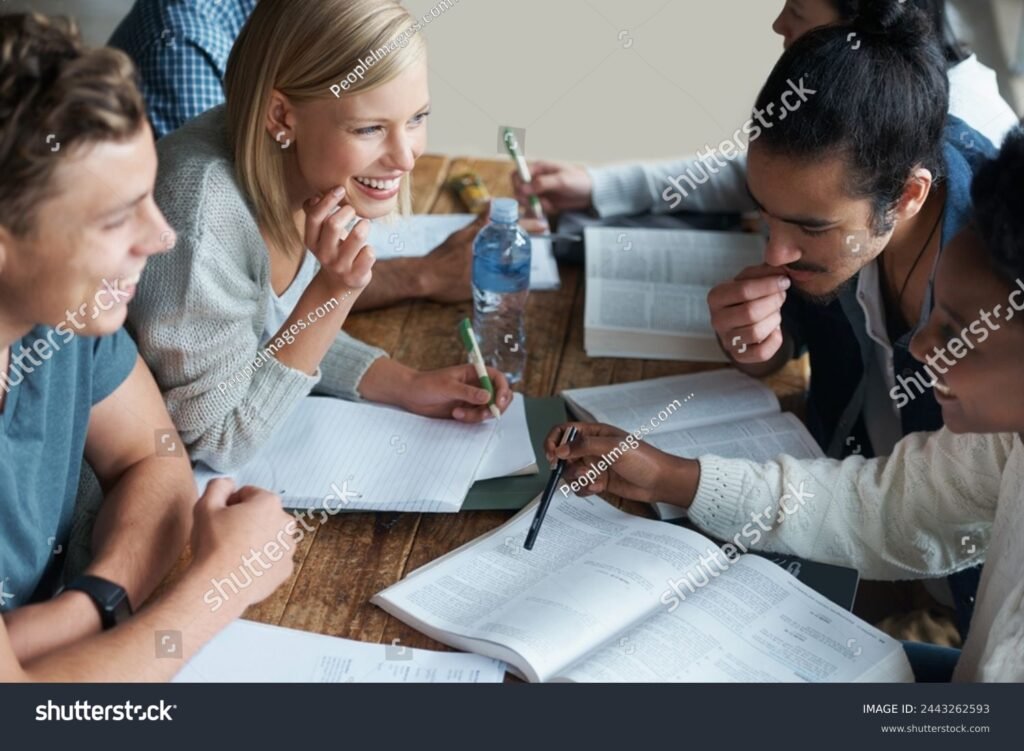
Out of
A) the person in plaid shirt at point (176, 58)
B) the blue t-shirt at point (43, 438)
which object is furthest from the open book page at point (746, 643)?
the person in plaid shirt at point (176, 58)

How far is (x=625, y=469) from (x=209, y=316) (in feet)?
1.83

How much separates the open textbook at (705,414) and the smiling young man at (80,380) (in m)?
0.56

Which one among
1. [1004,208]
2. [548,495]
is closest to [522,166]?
[548,495]

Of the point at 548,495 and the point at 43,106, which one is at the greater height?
the point at 43,106

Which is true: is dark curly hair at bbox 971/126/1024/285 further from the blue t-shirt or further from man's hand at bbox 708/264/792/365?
the blue t-shirt

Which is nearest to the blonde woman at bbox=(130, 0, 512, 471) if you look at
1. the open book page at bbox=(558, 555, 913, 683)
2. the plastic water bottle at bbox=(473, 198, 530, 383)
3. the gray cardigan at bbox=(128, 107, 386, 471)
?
the gray cardigan at bbox=(128, 107, 386, 471)

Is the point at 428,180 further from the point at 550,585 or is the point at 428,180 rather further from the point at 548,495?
the point at 550,585

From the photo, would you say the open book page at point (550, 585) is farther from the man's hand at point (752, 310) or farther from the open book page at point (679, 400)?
the man's hand at point (752, 310)

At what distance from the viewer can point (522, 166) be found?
2.10 meters

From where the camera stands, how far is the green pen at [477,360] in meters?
1.62

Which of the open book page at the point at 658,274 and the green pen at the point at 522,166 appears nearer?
the open book page at the point at 658,274
